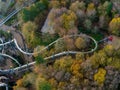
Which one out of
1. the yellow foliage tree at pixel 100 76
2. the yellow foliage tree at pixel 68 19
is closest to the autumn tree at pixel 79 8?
the yellow foliage tree at pixel 68 19

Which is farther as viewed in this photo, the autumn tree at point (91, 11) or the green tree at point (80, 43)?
the autumn tree at point (91, 11)

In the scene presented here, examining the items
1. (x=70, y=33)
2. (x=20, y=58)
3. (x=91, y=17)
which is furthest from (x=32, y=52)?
(x=91, y=17)

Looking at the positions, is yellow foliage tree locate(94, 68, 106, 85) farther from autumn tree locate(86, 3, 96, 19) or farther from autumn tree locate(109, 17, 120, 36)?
autumn tree locate(86, 3, 96, 19)

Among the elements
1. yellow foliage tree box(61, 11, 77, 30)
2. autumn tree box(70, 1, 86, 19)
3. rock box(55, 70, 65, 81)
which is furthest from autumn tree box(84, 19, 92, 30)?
rock box(55, 70, 65, 81)

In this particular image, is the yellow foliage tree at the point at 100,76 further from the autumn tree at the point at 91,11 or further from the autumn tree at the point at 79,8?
the autumn tree at the point at 79,8

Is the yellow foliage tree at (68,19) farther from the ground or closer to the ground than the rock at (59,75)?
farther from the ground

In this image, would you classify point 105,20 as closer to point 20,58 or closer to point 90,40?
point 90,40

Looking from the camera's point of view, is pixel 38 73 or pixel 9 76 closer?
pixel 38 73

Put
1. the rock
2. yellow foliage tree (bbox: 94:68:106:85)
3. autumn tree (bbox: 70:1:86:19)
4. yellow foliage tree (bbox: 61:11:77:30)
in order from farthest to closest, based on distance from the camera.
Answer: autumn tree (bbox: 70:1:86:19) < yellow foliage tree (bbox: 61:11:77:30) < the rock < yellow foliage tree (bbox: 94:68:106:85)

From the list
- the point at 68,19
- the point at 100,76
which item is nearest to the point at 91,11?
the point at 68,19

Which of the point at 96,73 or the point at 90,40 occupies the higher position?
the point at 90,40

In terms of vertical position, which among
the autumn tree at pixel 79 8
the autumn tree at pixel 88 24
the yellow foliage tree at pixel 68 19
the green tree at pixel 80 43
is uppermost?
the autumn tree at pixel 79 8
